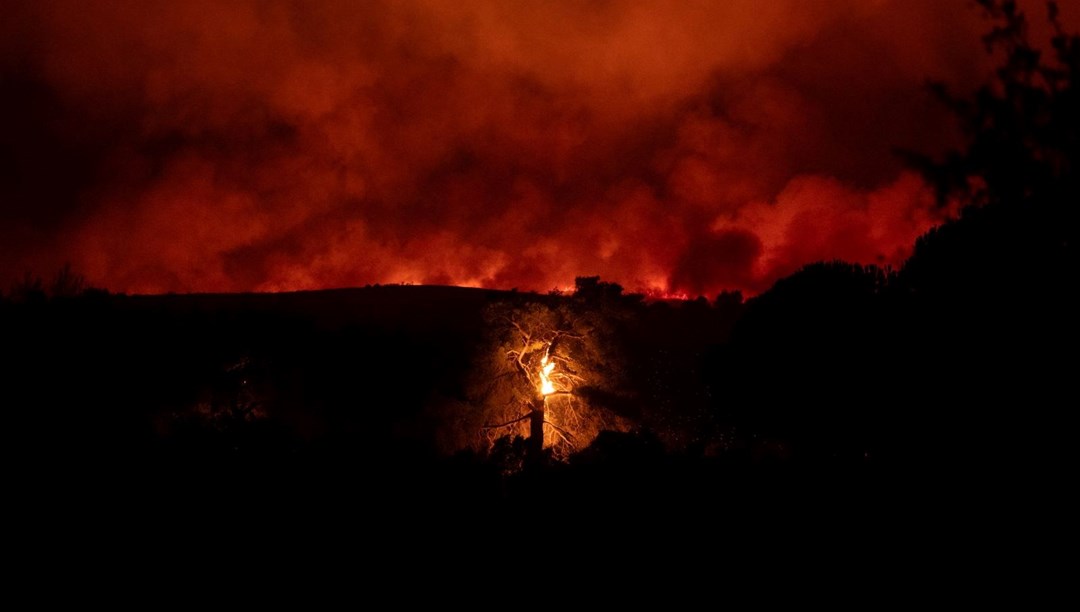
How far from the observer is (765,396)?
56.6 feet

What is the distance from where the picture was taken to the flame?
22.3 m

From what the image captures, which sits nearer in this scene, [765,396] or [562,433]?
[765,396]

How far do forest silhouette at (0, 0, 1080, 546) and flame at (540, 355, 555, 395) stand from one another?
117 centimetres

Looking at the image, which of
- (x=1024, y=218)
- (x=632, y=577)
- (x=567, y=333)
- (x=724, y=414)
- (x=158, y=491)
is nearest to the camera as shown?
(x=632, y=577)

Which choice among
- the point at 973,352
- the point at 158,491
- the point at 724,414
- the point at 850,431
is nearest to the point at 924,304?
the point at 973,352

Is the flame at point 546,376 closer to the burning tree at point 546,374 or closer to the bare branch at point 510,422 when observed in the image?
the burning tree at point 546,374

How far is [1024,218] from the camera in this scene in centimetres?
1114

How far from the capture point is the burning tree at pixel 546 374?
873 inches

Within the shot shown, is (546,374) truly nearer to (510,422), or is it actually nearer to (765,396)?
(510,422)

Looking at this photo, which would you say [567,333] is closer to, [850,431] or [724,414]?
[724,414]

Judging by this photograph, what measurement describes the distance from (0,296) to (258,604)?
28.2 metres

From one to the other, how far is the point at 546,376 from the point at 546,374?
0.06 metres

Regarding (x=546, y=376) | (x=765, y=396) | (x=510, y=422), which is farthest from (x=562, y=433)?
(x=765, y=396)

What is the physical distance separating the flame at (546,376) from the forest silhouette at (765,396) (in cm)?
117
